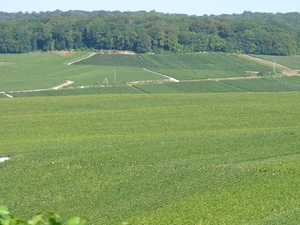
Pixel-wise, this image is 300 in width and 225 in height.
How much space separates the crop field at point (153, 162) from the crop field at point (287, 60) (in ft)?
157

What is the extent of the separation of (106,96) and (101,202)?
40381 mm

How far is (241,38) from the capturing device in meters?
120

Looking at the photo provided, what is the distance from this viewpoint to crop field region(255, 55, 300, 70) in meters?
102

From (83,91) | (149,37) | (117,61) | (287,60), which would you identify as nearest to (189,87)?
(83,91)

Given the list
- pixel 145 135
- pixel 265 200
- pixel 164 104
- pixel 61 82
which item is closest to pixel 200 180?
pixel 265 200

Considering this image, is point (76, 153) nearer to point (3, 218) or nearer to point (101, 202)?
point (101, 202)

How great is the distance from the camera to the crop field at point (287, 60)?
102m

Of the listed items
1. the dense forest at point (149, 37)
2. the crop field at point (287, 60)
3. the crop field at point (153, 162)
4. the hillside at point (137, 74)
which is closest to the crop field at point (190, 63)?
the hillside at point (137, 74)

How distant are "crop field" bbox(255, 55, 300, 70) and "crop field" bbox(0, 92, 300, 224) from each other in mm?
47738

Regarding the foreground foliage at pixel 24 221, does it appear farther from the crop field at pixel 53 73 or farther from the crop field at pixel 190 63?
the crop field at pixel 190 63

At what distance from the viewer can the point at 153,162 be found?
29.0 metres

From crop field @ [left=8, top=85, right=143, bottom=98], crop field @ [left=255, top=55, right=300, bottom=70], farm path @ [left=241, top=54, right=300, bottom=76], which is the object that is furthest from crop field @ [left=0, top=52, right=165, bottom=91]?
crop field @ [left=255, top=55, right=300, bottom=70]

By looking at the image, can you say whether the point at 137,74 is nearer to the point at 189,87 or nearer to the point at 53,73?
the point at 53,73

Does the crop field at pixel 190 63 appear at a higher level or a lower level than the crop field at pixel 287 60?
lower
